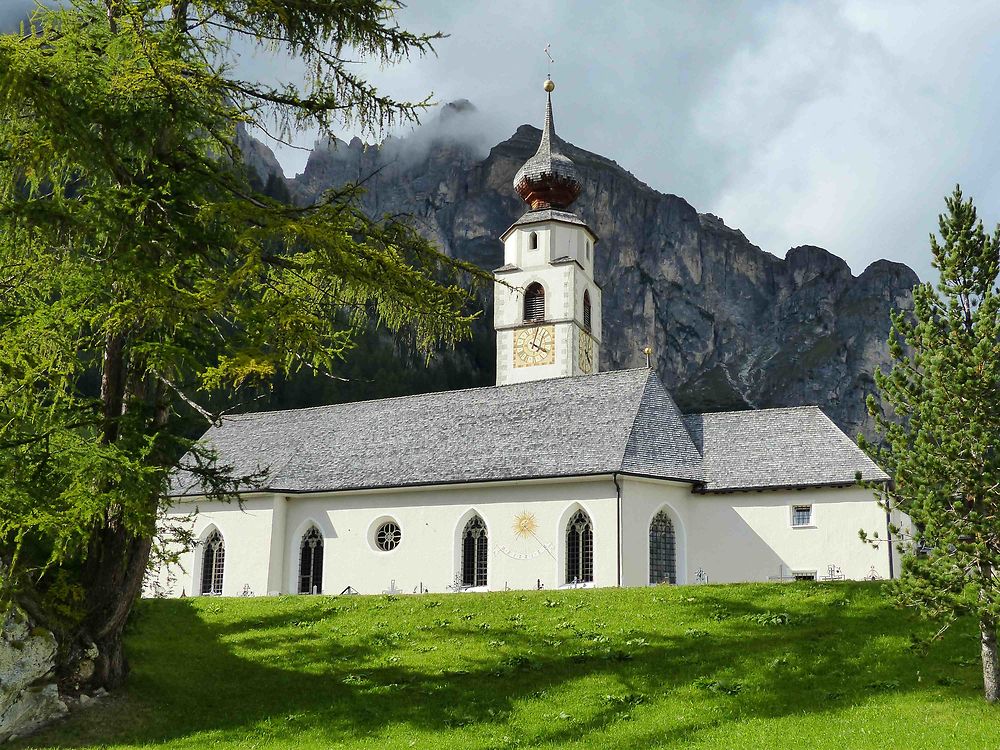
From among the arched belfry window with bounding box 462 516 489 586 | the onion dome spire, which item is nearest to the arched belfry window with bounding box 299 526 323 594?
the arched belfry window with bounding box 462 516 489 586

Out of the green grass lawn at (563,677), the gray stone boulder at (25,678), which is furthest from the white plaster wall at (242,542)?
the gray stone boulder at (25,678)

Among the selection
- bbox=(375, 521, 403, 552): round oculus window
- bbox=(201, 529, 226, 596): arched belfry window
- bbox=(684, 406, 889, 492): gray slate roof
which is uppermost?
bbox=(684, 406, 889, 492): gray slate roof

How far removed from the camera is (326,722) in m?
15.5

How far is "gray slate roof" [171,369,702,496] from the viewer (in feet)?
101

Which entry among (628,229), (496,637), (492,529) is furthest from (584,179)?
(496,637)

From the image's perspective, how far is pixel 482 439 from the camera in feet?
109

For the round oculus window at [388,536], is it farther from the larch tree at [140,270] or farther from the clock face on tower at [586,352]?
the larch tree at [140,270]

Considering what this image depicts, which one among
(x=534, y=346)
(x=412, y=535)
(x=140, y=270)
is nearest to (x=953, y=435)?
(x=140, y=270)

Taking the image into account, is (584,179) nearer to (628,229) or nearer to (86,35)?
(628,229)

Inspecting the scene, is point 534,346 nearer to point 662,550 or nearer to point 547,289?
point 547,289

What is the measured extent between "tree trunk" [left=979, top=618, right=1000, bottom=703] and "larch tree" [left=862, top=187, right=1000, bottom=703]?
0.01 m

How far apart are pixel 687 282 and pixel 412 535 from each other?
4570 inches

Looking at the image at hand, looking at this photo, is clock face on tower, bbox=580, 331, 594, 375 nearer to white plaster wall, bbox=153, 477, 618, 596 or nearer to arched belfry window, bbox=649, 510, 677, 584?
white plaster wall, bbox=153, 477, 618, 596

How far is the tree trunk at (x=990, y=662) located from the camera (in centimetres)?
1471
